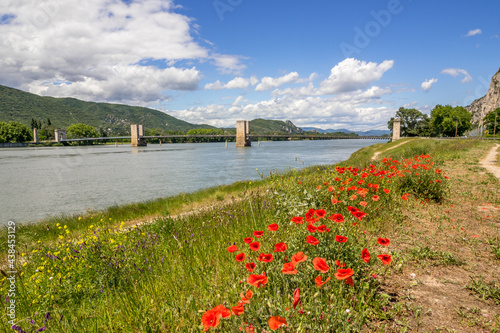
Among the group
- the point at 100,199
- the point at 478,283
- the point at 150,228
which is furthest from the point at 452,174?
the point at 100,199

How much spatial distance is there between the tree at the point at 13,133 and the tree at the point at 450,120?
192345mm

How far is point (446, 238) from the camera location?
4.95 m

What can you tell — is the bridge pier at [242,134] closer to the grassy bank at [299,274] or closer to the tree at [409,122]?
the tree at [409,122]

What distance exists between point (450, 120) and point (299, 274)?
340ft

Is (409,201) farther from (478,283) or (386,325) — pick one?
(386,325)

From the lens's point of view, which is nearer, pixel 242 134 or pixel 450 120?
pixel 450 120

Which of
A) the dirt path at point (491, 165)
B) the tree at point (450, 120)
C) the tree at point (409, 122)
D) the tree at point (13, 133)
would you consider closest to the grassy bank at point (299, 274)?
the dirt path at point (491, 165)

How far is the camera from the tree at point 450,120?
8456cm

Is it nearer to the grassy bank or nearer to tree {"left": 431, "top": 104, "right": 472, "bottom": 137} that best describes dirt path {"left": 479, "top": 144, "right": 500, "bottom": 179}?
the grassy bank

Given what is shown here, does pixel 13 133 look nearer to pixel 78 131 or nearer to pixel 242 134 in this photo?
pixel 78 131

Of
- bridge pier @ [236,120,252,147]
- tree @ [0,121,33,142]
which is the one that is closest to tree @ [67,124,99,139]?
tree @ [0,121,33,142]

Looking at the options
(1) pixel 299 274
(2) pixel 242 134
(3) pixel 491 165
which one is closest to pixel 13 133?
(2) pixel 242 134

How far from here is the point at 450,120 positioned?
8369cm

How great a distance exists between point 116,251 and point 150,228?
221cm
